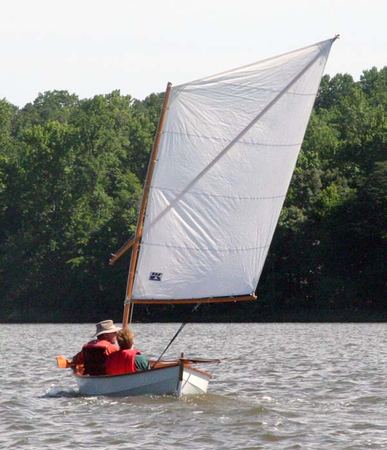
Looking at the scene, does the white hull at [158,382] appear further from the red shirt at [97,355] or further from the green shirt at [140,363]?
the green shirt at [140,363]

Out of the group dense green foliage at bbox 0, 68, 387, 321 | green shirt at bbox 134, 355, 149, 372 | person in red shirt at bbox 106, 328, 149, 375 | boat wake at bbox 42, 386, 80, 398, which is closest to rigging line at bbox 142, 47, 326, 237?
person in red shirt at bbox 106, 328, 149, 375

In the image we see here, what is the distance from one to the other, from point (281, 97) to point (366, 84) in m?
158

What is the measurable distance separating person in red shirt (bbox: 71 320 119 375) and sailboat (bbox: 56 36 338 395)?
3.54 feet

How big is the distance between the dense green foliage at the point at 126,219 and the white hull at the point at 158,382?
2623 inches

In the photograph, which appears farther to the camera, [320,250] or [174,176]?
[320,250]

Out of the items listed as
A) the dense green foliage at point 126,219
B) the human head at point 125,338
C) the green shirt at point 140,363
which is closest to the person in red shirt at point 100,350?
the human head at point 125,338

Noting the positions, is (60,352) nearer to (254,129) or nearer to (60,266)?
(254,129)

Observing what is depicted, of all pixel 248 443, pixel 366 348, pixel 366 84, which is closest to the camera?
pixel 248 443

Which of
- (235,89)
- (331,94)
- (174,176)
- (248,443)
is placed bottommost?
(248,443)

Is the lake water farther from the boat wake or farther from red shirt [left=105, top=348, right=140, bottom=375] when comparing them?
red shirt [left=105, top=348, right=140, bottom=375]

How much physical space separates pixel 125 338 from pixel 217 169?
3947mm

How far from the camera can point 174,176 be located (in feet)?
94.0

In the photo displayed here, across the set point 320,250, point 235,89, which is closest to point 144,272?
point 235,89

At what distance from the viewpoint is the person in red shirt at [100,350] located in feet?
98.2
